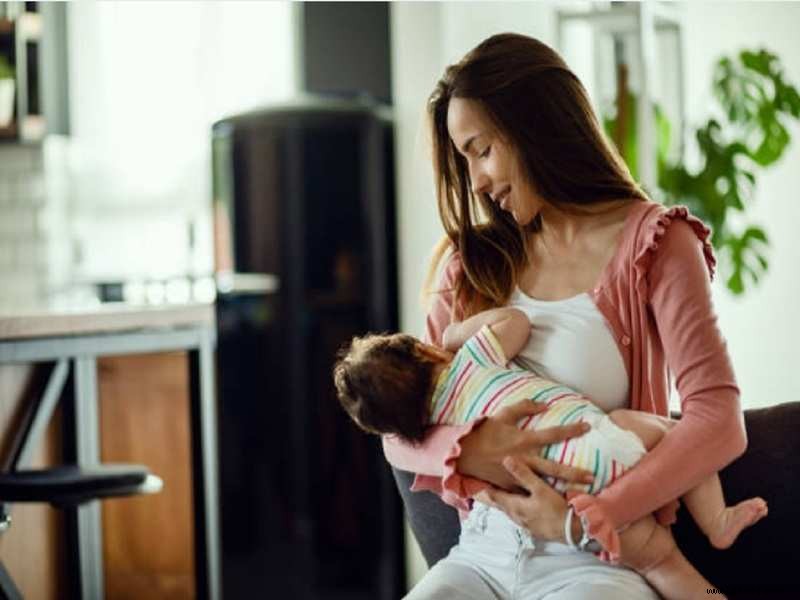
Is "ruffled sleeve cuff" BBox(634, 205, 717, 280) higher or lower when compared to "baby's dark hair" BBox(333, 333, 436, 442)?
higher

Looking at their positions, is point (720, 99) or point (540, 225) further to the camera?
point (720, 99)

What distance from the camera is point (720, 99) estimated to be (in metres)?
5.20

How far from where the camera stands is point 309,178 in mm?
3840

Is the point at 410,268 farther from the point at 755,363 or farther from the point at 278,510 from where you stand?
the point at 755,363

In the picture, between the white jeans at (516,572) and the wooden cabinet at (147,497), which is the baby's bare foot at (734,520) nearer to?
the white jeans at (516,572)

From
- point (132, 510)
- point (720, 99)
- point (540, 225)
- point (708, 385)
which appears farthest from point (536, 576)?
point (720, 99)

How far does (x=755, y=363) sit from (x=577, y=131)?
3.91 meters

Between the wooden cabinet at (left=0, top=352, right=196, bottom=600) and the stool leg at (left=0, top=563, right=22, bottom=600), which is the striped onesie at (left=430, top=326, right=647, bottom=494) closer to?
the stool leg at (left=0, top=563, right=22, bottom=600)

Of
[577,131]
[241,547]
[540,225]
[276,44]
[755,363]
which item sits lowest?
[241,547]

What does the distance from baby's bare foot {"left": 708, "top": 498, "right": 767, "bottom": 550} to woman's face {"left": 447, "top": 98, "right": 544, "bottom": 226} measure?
0.52 metres

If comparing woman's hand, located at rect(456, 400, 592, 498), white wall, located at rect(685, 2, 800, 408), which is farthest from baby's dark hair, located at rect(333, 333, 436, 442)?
white wall, located at rect(685, 2, 800, 408)

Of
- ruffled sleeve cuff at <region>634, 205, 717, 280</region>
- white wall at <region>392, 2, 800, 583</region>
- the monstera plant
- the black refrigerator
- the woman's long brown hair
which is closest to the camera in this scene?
ruffled sleeve cuff at <region>634, 205, 717, 280</region>

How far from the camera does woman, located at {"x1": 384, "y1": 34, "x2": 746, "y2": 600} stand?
1775 millimetres

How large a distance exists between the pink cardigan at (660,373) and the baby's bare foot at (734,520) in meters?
0.06
